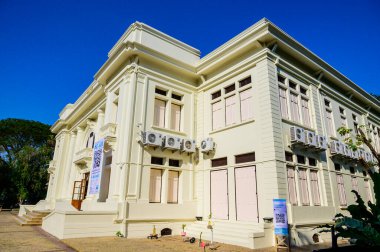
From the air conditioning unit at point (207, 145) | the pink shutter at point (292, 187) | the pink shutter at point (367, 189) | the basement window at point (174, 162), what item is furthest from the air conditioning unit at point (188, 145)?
the pink shutter at point (367, 189)

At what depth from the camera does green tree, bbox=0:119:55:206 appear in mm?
31672

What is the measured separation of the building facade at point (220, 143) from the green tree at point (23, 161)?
20.5 meters

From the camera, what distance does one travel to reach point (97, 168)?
15031mm

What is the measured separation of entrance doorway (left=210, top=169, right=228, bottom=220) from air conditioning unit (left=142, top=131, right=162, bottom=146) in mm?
3371

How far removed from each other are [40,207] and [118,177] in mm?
14052

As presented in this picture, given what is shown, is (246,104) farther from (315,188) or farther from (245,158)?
(315,188)

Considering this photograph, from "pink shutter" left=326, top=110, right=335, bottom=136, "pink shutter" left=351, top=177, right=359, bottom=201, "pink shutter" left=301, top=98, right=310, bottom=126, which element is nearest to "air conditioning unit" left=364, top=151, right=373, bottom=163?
"pink shutter" left=351, top=177, right=359, bottom=201

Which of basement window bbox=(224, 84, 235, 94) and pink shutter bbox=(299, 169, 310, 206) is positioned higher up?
basement window bbox=(224, 84, 235, 94)

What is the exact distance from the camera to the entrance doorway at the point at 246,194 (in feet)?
38.2

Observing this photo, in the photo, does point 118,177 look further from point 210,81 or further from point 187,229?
point 210,81

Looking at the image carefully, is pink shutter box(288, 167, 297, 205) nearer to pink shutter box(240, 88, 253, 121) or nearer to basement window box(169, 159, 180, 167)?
pink shutter box(240, 88, 253, 121)

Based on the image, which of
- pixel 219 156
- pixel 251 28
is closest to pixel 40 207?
pixel 219 156

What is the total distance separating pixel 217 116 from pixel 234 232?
6.54 meters

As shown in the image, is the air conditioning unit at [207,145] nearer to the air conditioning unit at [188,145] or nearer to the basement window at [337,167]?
the air conditioning unit at [188,145]
